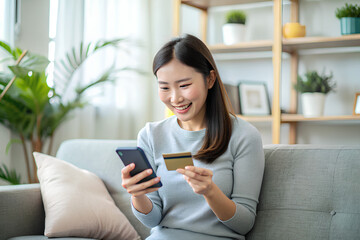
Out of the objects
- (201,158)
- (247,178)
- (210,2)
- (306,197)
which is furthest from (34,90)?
(306,197)

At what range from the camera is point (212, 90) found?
154 cm

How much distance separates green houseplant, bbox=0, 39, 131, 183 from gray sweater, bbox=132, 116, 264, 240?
1.27m

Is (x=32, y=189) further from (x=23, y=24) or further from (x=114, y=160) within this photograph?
(x=23, y=24)

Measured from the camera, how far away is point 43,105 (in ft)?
8.98

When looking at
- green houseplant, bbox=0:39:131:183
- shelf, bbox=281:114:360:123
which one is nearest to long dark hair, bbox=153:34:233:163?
green houseplant, bbox=0:39:131:183

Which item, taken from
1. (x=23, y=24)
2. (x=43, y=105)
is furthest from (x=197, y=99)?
(x=23, y=24)

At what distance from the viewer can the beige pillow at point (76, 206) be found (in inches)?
66.2

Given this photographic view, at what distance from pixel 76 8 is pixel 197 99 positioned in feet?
6.78

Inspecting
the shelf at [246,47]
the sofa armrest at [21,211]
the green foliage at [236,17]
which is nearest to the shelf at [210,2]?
the green foliage at [236,17]

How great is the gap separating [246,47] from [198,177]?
202 centimetres

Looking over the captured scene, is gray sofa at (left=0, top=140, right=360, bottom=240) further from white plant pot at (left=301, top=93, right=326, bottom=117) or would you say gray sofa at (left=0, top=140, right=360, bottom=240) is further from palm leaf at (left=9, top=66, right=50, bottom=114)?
white plant pot at (left=301, top=93, right=326, bottom=117)

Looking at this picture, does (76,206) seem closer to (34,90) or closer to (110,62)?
(34,90)

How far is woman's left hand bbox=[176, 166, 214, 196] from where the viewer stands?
3.91 feet

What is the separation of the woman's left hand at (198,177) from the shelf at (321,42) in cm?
192
